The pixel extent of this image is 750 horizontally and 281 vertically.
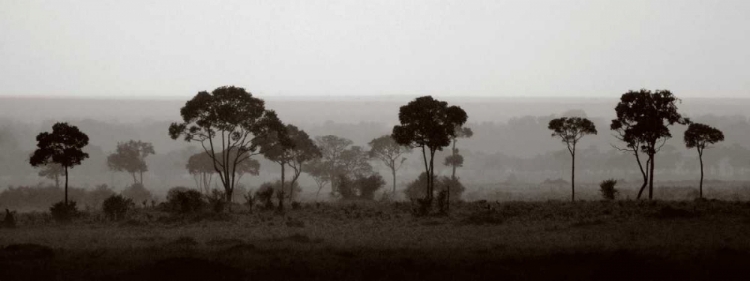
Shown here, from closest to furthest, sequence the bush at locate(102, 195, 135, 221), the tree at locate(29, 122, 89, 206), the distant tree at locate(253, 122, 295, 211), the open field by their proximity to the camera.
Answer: the open field → the bush at locate(102, 195, 135, 221) → the tree at locate(29, 122, 89, 206) → the distant tree at locate(253, 122, 295, 211)

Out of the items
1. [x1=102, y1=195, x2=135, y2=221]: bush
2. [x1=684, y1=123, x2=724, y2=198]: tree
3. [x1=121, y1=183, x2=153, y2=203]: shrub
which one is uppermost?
[x1=684, y1=123, x2=724, y2=198]: tree

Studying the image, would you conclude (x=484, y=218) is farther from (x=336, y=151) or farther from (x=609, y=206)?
(x=336, y=151)

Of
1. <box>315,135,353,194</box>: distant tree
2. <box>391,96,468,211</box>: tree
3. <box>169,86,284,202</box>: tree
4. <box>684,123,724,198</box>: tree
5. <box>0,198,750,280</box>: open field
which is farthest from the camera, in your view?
<box>315,135,353,194</box>: distant tree

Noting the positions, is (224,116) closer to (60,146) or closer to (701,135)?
(60,146)

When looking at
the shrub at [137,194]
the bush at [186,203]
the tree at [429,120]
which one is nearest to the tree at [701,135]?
the tree at [429,120]

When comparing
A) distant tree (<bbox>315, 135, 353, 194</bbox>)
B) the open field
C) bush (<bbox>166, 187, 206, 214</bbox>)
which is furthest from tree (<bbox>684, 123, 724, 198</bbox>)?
distant tree (<bbox>315, 135, 353, 194</bbox>)

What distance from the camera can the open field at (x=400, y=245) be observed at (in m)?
21.4

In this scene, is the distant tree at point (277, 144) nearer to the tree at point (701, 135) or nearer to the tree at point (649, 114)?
the tree at point (649, 114)

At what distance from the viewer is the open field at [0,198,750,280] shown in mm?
21359

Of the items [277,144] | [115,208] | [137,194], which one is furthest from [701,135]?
[137,194]

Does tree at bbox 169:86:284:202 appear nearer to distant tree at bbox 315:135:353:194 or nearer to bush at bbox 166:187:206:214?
bush at bbox 166:187:206:214

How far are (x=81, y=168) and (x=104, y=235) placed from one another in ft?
491

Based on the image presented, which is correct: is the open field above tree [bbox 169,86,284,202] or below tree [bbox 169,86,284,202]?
below

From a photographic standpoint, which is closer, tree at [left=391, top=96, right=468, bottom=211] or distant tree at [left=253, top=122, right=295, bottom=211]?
tree at [left=391, top=96, right=468, bottom=211]
